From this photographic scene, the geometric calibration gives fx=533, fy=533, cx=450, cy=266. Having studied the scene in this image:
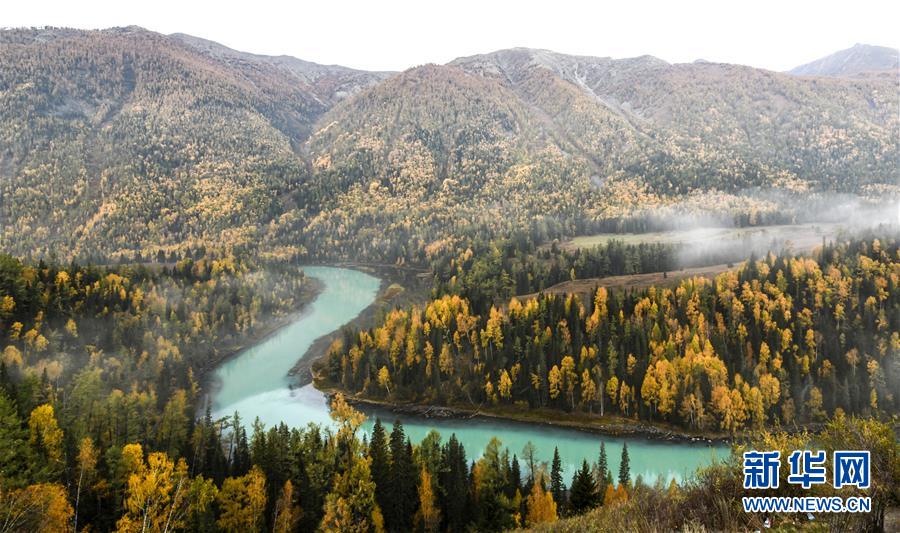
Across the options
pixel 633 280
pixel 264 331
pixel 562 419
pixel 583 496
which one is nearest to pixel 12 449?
pixel 583 496

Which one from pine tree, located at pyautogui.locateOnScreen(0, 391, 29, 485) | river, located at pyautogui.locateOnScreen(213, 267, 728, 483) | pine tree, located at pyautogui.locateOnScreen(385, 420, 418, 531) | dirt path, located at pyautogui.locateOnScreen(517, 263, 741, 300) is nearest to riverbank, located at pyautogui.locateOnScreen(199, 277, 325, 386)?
river, located at pyautogui.locateOnScreen(213, 267, 728, 483)

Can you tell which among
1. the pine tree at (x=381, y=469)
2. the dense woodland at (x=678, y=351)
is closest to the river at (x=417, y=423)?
the dense woodland at (x=678, y=351)

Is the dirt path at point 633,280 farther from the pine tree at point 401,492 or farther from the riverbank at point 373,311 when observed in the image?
the pine tree at point 401,492

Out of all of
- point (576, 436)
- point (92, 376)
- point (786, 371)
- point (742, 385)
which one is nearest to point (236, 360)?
point (92, 376)

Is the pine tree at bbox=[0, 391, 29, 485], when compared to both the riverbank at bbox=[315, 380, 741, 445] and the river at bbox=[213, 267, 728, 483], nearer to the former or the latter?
the river at bbox=[213, 267, 728, 483]

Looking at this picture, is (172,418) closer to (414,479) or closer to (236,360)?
(414,479)

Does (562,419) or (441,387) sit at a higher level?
A: (441,387)

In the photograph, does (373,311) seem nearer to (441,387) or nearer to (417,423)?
(441,387)
